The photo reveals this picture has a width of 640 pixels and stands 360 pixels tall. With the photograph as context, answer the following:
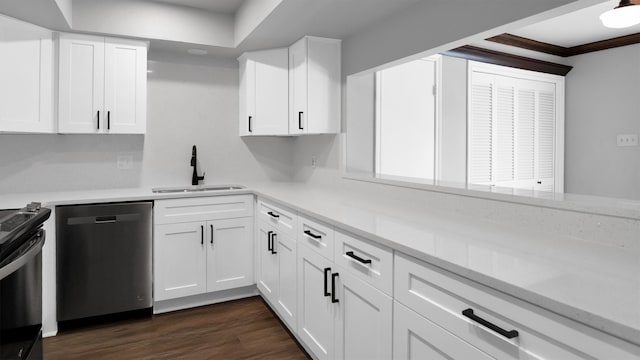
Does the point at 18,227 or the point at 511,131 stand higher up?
the point at 511,131

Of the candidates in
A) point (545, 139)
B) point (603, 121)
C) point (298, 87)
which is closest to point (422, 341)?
point (298, 87)

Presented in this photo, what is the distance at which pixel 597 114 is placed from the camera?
434 cm

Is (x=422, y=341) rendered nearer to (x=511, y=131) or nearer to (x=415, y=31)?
(x=415, y=31)

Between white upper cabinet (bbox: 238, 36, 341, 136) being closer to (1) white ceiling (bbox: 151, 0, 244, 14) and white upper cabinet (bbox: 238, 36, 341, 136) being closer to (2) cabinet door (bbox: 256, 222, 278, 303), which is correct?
(1) white ceiling (bbox: 151, 0, 244, 14)

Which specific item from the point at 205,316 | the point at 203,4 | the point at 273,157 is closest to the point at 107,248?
the point at 205,316

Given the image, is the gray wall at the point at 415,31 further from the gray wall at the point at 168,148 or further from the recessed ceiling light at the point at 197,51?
the recessed ceiling light at the point at 197,51

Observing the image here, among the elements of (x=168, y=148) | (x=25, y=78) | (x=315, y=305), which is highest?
(x=25, y=78)

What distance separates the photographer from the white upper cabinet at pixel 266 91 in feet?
10.6

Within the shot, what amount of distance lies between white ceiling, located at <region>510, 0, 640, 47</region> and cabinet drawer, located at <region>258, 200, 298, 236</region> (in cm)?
299

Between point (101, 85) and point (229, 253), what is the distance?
1625 millimetres

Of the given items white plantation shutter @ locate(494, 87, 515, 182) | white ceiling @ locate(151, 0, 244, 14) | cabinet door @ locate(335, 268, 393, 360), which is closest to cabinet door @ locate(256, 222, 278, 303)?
cabinet door @ locate(335, 268, 393, 360)

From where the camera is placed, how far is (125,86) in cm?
296

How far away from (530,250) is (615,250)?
25cm

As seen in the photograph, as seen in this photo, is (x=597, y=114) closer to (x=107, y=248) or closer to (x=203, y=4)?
(x=203, y=4)
